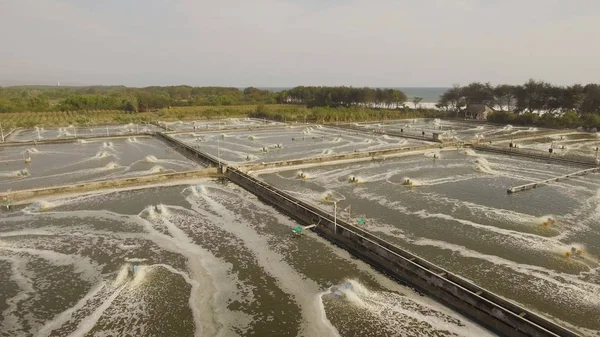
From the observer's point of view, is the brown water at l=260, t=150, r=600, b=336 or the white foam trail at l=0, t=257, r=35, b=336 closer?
the white foam trail at l=0, t=257, r=35, b=336

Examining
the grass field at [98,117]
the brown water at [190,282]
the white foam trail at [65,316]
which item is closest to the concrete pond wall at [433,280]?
the brown water at [190,282]

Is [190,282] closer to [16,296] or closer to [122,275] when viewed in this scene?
[122,275]

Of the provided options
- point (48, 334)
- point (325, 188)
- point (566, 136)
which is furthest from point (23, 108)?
point (566, 136)

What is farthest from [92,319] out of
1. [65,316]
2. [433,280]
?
[433,280]

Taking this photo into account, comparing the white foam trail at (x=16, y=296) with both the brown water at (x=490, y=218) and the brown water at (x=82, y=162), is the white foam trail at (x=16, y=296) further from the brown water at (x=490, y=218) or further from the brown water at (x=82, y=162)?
the brown water at (x=490, y=218)

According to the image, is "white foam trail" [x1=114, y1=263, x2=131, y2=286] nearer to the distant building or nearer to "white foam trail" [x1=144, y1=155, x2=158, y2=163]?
"white foam trail" [x1=144, y1=155, x2=158, y2=163]

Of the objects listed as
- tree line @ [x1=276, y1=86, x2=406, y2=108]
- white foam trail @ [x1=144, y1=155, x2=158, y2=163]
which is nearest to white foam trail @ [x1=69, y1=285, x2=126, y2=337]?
white foam trail @ [x1=144, y1=155, x2=158, y2=163]
